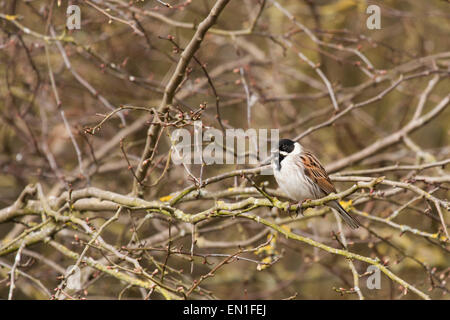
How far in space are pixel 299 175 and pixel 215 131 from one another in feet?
2.71

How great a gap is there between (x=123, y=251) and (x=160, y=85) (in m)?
2.64

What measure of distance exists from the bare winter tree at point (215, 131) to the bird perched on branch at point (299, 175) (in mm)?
167

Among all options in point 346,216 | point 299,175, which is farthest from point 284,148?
point 346,216

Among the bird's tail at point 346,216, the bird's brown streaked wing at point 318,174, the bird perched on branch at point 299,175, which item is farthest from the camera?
the bird's brown streaked wing at point 318,174

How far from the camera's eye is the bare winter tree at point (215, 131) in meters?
4.96

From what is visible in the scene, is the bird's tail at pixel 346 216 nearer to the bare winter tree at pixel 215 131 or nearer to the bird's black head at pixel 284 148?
the bare winter tree at pixel 215 131

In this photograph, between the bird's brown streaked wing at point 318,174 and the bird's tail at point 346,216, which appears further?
the bird's brown streaked wing at point 318,174

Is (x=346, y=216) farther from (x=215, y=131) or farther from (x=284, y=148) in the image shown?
(x=215, y=131)

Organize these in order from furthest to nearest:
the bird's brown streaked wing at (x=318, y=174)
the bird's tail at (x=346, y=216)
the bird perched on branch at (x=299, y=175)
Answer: the bird's brown streaked wing at (x=318, y=174), the bird perched on branch at (x=299, y=175), the bird's tail at (x=346, y=216)

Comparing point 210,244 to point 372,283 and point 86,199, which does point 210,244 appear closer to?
point 86,199

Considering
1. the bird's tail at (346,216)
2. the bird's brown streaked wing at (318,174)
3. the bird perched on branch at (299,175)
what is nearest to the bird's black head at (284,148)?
the bird perched on branch at (299,175)

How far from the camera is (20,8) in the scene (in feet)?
25.0

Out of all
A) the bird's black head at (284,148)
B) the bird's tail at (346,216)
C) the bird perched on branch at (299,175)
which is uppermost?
the bird's black head at (284,148)
